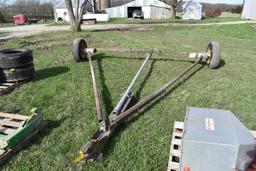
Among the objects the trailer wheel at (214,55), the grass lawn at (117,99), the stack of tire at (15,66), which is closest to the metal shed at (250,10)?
the grass lawn at (117,99)

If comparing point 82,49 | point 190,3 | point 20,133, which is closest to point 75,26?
point 82,49

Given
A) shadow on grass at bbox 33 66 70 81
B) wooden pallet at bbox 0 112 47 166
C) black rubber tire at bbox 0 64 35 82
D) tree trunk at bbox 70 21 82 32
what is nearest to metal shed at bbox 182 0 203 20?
tree trunk at bbox 70 21 82 32

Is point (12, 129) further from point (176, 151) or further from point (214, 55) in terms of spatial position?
point (214, 55)

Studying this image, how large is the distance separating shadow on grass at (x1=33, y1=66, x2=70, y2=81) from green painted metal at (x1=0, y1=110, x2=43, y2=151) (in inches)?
97.8

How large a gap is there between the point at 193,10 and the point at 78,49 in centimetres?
3492

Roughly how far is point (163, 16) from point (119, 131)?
1600 inches

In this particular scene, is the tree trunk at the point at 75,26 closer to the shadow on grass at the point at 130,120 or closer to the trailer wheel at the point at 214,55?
the trailer wheel at the point at 214,55

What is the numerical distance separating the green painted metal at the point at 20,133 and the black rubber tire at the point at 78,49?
3.57 meters

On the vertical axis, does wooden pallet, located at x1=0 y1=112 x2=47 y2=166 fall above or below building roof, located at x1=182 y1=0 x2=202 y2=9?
below

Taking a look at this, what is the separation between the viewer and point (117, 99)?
445cm

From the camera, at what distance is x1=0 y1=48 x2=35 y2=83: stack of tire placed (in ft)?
16.5

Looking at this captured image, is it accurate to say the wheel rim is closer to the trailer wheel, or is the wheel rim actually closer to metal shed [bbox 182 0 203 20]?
the trailer wheel

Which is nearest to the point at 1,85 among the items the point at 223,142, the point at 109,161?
the point at 109,161

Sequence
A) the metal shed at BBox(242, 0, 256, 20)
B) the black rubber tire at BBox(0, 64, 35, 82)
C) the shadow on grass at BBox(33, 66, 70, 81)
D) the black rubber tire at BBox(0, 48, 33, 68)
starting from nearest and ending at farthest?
the black rubber tire at BBox(0, 48, 33, 68)
the black rubber tire at BBox(0, 64, 35, 82)
the shadow on grass at BBox(33, 66, 70, 81)
the metal shed at BBox(242, 0, 256, 20)
